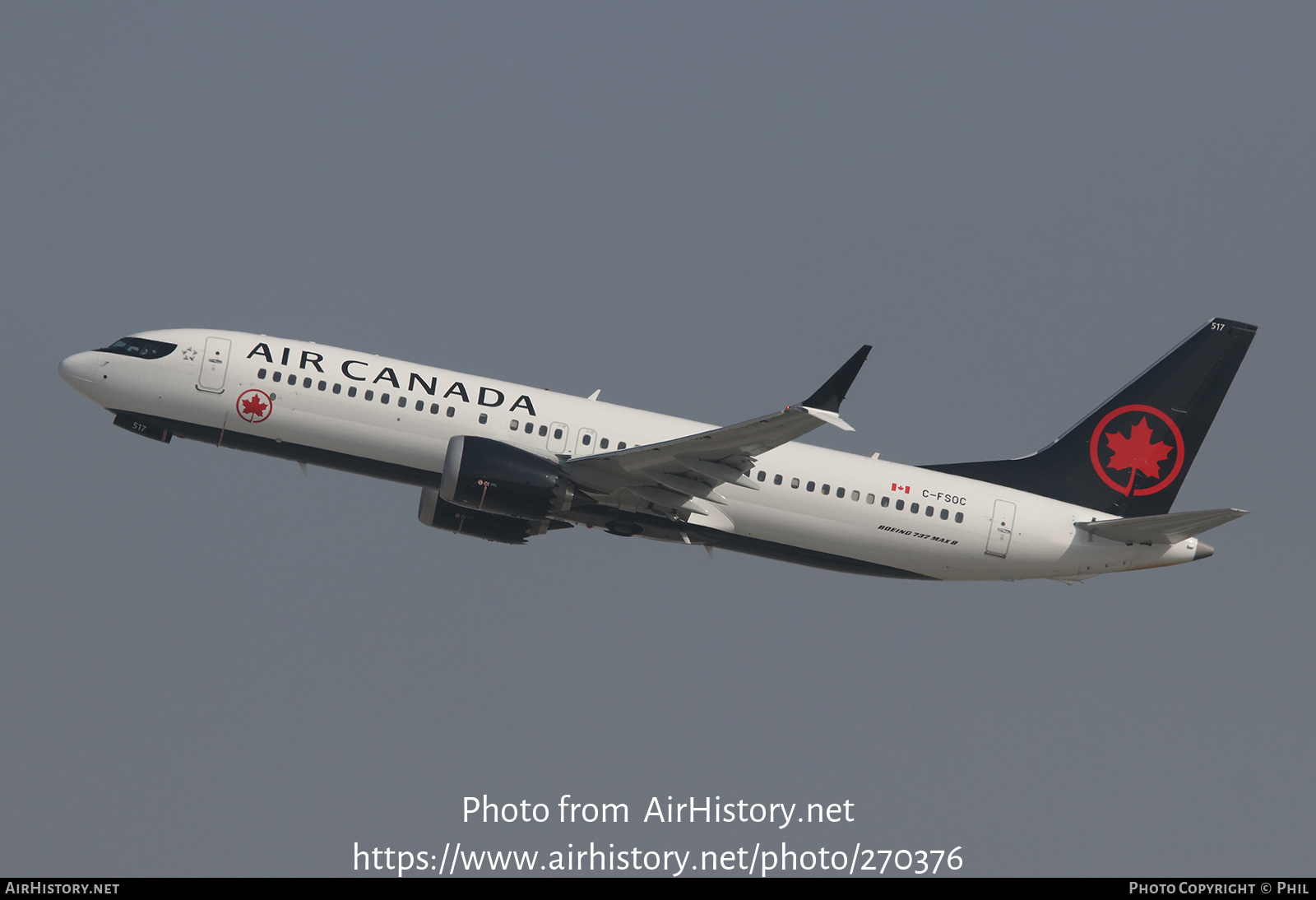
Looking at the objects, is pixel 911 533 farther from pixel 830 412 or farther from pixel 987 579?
pixel 830 412

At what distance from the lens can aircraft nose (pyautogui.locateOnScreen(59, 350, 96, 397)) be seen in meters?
38.1

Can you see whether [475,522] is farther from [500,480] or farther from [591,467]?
[591,467]

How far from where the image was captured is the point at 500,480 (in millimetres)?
35906

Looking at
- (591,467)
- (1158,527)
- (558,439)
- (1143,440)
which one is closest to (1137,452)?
(1143,440)

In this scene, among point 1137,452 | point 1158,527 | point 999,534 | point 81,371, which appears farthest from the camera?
point 1137,452

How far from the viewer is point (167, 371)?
3762cm

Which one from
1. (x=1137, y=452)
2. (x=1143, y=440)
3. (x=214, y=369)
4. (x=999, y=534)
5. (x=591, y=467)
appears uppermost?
(x=1143, y=440)

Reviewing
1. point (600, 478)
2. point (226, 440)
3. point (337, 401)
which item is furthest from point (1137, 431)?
point (226, 440)

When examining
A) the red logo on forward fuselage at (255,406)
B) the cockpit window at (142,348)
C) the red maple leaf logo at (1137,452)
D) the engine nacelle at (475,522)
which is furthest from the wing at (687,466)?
the red maple leaf logo at (1137,452)

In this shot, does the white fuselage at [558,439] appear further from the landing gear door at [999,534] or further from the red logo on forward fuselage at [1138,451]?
the red logo on forward fuselage at [1138,451]

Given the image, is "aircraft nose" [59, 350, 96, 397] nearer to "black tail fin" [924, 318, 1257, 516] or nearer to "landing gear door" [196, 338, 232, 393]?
"landing gear door" [196, 338, 232, 393]

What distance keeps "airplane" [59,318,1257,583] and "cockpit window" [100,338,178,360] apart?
0.05 m

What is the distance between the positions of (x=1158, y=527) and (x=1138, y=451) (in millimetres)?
5070

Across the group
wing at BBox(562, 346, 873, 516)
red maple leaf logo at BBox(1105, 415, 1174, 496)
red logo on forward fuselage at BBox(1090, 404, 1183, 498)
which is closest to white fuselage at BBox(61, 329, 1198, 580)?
wing at BBox(562, 346, 873, 516)
